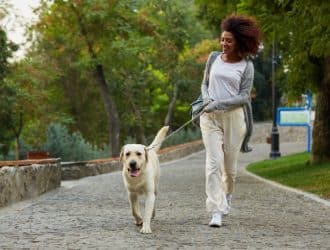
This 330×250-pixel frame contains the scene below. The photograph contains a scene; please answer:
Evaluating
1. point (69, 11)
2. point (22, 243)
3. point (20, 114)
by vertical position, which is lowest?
point (22, 243)

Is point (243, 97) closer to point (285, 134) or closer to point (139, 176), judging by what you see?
point (139, 176)

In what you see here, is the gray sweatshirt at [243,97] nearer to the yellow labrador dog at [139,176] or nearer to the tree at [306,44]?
the yellow labrador dog at [139,176]

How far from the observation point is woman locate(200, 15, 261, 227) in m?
8.26

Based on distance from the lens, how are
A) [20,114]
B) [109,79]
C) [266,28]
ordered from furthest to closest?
[109,79], [20,114], [266,28]

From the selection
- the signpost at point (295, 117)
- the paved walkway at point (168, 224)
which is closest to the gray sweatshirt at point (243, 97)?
the paved walkway at point (168, 224)

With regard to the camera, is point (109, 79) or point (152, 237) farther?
point (109, 79)

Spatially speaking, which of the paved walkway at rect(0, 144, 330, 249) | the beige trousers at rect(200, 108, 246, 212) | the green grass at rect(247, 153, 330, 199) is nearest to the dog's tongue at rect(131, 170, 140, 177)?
the paved walkway at rect(0, 144, 330, 249)

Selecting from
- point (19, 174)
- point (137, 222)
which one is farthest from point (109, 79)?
point (137, 222)


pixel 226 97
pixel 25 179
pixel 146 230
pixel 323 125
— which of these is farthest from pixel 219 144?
pixel 323 125

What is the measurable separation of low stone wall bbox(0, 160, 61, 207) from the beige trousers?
3872 millimetres

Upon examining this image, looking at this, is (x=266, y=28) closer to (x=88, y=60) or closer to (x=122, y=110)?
(x=88, y=60)

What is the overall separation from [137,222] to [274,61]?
916 inches

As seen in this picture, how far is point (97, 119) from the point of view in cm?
4400

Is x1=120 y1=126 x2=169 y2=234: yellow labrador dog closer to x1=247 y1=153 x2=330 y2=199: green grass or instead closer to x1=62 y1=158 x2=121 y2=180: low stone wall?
x1=247 y1=153 x2=330 y2=199: green grass
